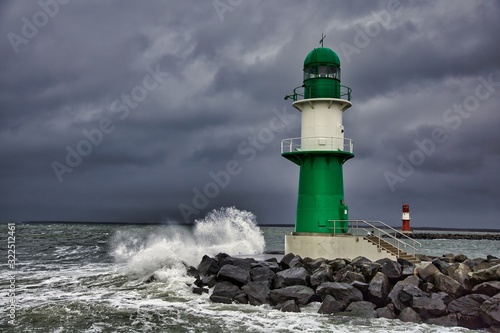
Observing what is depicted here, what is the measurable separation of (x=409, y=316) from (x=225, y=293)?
483cm

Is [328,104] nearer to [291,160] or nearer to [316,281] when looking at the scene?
[291,160]

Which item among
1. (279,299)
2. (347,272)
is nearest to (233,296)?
(279,299)

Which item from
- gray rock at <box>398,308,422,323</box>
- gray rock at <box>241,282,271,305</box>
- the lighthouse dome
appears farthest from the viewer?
the lighthouse dome

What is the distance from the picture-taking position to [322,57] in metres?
17.8

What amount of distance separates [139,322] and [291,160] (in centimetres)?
823

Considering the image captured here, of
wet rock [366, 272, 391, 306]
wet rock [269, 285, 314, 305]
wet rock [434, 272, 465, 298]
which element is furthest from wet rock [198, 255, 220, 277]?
wet rock [434, 272, 465, 298]

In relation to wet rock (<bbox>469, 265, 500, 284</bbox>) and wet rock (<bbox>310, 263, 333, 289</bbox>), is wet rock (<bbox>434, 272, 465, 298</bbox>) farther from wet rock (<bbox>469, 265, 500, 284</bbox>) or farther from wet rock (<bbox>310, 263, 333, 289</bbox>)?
wet rock (<bbox>310, 263, 333, 289</bbox>)

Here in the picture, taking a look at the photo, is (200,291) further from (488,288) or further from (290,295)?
(488,288)

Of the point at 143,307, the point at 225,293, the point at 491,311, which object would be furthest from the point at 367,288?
the point at 143,307

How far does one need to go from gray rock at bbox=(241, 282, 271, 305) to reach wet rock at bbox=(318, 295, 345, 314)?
1.64 metres

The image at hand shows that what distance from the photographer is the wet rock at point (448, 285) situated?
12805mm

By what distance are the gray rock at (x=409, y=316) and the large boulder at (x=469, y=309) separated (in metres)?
0.81

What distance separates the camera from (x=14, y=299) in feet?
48.2

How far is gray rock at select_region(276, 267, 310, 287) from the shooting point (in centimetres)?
1396
